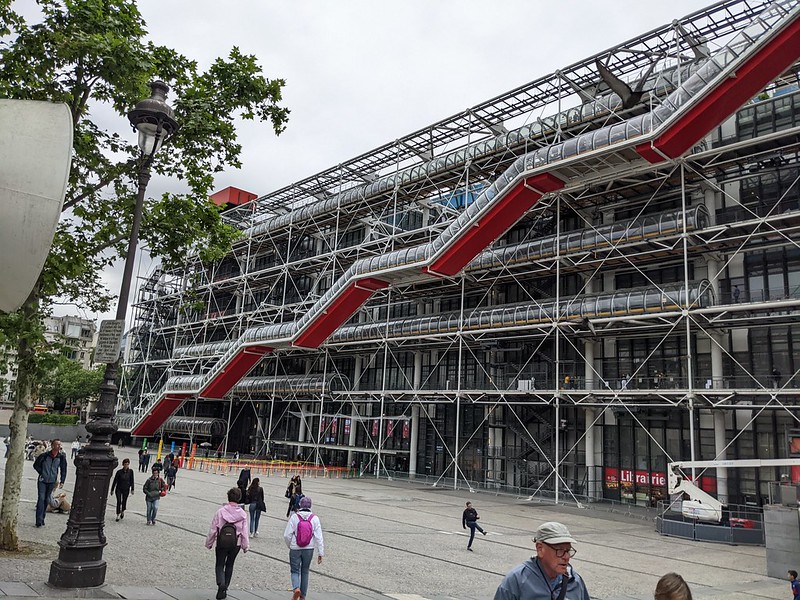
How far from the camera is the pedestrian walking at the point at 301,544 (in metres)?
7.59

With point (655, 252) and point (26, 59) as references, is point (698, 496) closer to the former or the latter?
point (655, 252)

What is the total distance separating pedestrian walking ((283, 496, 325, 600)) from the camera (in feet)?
24.9

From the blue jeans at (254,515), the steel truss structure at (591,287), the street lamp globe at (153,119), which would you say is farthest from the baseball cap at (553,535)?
the steel truss structure at (591,287)

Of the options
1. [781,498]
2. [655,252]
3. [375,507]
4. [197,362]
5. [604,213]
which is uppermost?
[604,213]

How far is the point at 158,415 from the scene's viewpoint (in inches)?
1670

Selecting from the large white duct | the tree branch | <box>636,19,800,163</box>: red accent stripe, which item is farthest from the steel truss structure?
the large white duct

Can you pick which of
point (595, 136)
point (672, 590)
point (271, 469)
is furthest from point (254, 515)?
point (271, 469)

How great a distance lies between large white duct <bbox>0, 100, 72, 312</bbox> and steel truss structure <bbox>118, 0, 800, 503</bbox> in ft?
40.3

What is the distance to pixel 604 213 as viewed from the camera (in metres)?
27.2

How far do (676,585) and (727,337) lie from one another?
22.5m

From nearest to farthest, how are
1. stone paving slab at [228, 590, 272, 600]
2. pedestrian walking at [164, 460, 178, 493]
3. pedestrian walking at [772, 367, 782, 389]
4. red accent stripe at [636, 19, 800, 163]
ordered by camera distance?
stone paving slab at [228, 590, 272, 600], red accent stripe at [636, 19, 800, 163], pedestrian walking at [164, 460, 178, 493], pedestrian walking at [772, 367, 782, 389]

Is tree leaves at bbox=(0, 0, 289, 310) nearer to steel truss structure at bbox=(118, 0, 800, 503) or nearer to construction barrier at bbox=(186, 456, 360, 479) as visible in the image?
steel truss structure at bbox=(118, 0, 800, 503)

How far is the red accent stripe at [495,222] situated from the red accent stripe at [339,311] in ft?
14.1

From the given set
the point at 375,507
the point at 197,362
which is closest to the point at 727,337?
the point at 375,507
